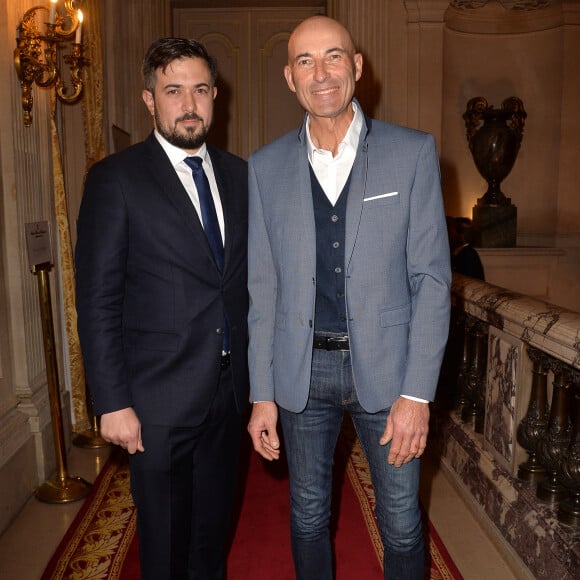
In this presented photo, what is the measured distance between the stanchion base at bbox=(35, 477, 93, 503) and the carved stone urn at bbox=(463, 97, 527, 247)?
577 centimetres

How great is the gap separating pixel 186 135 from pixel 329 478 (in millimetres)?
1137

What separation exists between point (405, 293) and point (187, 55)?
3.17 feet

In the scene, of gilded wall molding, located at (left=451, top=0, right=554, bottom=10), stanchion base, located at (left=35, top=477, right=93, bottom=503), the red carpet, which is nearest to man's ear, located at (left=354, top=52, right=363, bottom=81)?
the red carpet

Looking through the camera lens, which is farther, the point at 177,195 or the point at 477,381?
the point at 477,381

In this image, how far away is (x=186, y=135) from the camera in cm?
200

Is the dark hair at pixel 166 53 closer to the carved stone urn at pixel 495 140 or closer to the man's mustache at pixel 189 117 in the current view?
the man's mustache at pixel 189 117

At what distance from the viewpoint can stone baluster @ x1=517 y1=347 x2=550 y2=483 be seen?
272 cm

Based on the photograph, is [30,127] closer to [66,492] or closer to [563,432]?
[66,492]

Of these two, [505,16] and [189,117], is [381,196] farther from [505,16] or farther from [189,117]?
[505,16]

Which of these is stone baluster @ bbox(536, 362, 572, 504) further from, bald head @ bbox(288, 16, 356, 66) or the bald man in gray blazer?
bald head @ bbox(288, 16, 356, 66)

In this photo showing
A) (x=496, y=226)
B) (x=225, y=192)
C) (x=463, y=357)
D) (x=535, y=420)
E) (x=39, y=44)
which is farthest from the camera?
(x=496, y=226)

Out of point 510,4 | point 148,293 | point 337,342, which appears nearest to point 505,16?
point 510,4

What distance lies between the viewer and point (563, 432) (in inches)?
100.0

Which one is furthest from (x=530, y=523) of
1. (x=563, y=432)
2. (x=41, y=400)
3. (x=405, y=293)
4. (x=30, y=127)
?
(x=30, y=127)
